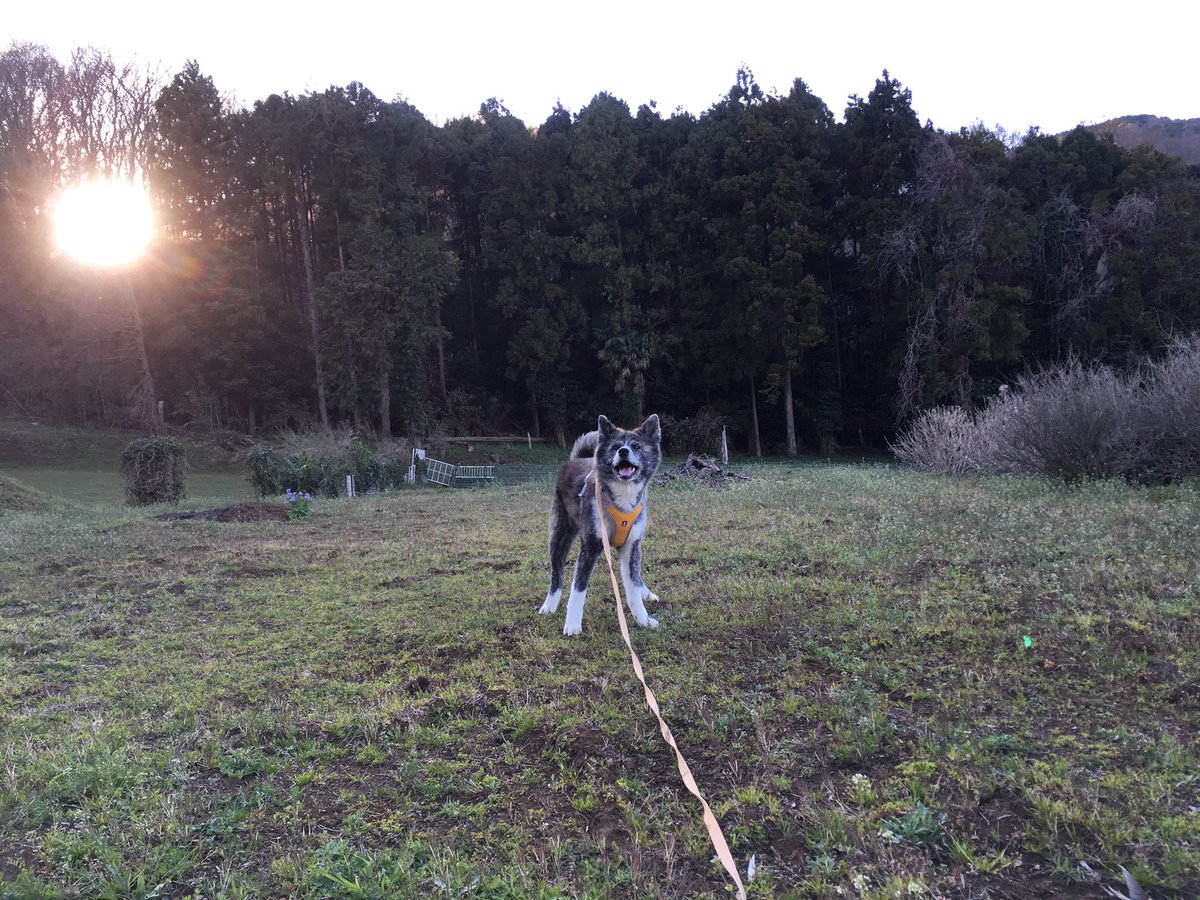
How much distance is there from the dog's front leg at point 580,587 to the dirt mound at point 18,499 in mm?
14658

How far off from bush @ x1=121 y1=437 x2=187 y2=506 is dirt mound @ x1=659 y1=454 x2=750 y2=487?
37.8 feet

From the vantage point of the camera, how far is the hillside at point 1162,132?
1505 inches

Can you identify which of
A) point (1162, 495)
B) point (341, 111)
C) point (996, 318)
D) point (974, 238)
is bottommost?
point (1162, 495)

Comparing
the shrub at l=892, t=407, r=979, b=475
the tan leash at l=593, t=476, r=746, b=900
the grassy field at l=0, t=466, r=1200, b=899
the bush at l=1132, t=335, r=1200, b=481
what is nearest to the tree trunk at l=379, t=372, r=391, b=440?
the shrub at l=892, t=407, r=979, b=475

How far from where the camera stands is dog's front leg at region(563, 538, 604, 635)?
5094mm

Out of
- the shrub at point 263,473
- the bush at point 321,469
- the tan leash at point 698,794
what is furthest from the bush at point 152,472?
the tan leash at point 698,794

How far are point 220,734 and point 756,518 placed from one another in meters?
7.42

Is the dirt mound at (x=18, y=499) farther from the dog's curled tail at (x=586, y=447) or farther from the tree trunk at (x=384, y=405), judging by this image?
the tree trunk at (x=384, y=405)

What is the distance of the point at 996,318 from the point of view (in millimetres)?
Answer: 30094

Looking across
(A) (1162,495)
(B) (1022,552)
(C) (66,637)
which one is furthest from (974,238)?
(C) (66,637)

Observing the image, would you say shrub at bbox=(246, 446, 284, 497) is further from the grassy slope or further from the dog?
the dog

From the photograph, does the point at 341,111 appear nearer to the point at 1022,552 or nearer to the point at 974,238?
the point at 974,238

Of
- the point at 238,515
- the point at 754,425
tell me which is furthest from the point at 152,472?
the point at 754,425

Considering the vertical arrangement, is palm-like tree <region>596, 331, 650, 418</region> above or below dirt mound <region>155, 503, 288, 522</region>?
above
